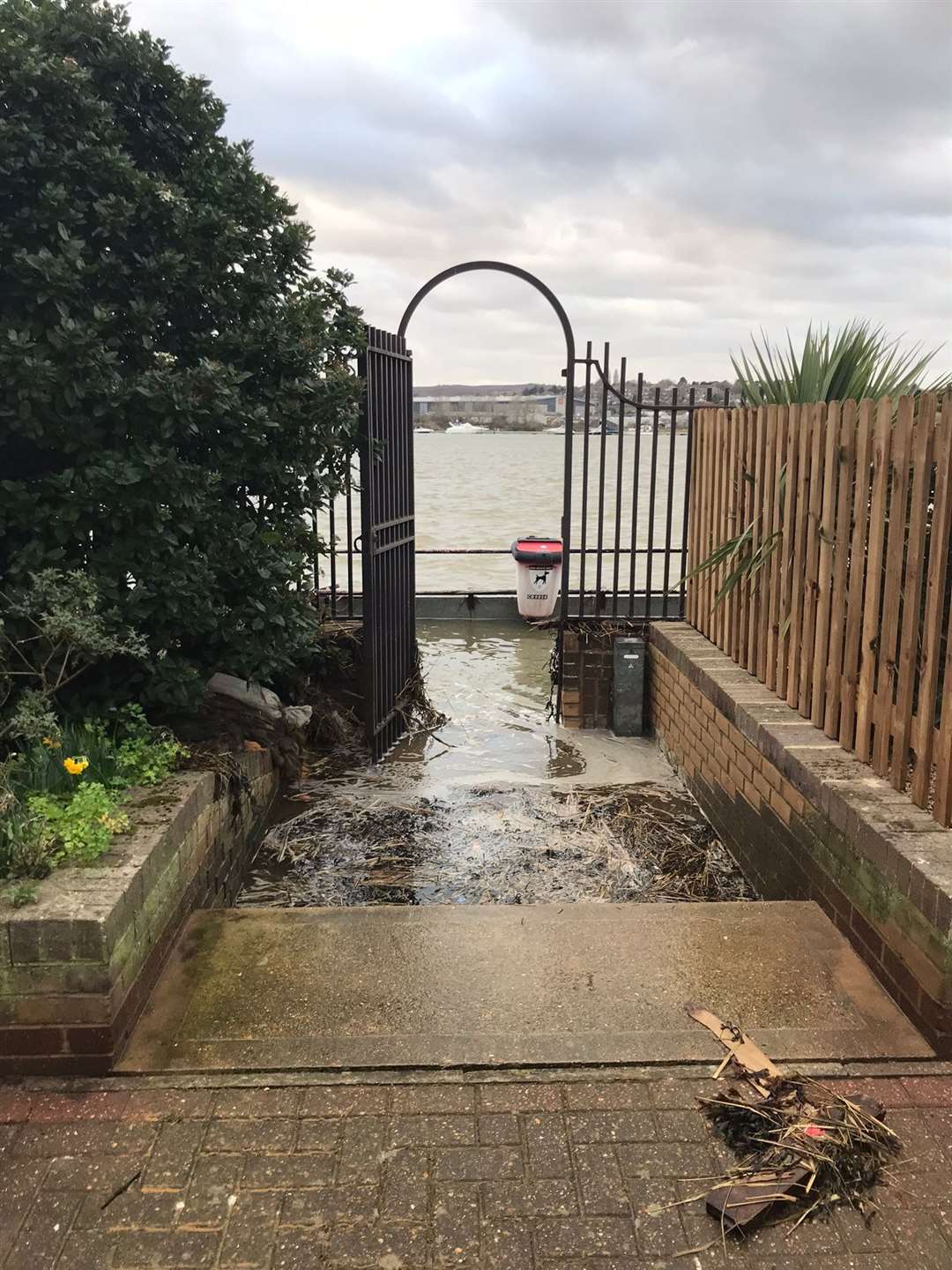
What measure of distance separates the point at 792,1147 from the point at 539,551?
818 centimetres

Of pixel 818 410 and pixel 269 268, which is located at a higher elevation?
pixel 269 268

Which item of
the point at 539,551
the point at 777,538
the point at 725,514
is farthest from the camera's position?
the point at 539,551

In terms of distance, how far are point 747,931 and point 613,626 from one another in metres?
3.75

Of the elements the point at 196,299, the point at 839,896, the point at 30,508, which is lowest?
the point at 839,896

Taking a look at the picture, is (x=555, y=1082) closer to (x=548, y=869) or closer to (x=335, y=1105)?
(x=335, y=1105)

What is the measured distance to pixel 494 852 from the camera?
4332 millimetres

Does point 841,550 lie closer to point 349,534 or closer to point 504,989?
point 504,989

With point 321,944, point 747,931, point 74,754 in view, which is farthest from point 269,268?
point 747,931

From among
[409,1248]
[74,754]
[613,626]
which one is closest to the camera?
[409,1248]

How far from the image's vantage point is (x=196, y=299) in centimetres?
390

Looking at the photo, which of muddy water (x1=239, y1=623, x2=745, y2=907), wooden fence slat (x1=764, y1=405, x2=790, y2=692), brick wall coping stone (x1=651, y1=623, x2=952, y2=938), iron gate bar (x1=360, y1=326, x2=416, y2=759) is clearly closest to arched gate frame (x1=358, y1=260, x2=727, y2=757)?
iron gate bar (x1=360, y1=326, x2=416, y2=759)

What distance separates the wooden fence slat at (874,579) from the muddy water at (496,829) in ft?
3.30

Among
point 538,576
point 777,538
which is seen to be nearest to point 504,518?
point 538,576

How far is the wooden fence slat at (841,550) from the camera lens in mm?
3648
